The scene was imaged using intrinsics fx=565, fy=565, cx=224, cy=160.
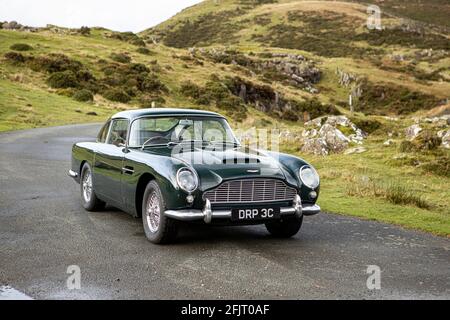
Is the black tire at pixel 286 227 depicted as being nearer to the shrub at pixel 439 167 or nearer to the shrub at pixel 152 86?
the shrub at pixel 439 167

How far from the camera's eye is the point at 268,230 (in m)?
7.85

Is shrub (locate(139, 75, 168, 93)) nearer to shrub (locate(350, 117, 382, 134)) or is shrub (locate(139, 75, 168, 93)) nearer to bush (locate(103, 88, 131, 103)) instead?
bush (locate(103, 88, 131, 103))

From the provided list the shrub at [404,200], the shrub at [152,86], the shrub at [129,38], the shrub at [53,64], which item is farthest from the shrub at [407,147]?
the shrub at [129,38]

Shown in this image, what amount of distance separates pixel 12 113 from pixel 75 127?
498 centimetres

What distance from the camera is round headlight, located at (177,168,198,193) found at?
256 inches

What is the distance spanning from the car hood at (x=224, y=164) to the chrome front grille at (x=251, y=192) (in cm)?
7

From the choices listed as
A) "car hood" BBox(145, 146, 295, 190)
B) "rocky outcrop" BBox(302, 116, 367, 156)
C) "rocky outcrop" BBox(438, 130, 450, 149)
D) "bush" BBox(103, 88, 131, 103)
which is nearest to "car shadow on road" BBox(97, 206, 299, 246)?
"car hood" BBox(145, 146, 295, 190)

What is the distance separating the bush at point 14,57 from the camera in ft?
152

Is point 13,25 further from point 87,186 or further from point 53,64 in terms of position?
point 87,186

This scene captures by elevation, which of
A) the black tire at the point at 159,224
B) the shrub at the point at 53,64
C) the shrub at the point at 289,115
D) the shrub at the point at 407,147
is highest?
the shrub at the point at 53,64

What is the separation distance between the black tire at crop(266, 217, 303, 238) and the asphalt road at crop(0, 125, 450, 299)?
0.47 ft
